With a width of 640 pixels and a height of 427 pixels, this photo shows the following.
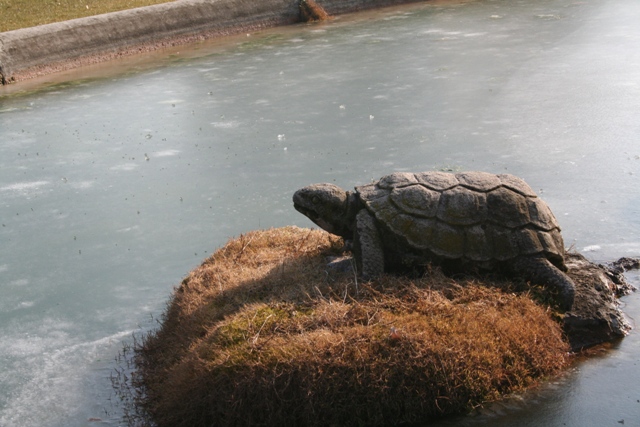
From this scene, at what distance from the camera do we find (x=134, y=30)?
19938 mm

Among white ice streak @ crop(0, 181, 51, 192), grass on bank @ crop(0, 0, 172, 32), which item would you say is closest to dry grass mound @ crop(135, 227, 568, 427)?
white ice streak @ crop(0, 181, 51, 192)

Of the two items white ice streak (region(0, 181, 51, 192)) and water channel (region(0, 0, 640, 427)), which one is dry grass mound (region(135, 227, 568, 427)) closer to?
water channel (region(0, 0, 640, 427))

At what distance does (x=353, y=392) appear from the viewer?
5.21 metres

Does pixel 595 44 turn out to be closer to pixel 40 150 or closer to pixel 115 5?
pixel 40 150

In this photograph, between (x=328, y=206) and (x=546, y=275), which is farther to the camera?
(x=328, y=206)

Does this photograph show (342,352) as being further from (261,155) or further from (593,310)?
(261,155)

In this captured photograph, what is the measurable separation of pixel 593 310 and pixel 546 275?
46 cm

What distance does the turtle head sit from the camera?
6.69 metres

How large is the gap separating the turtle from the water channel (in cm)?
90

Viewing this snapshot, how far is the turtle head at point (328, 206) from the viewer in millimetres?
6688

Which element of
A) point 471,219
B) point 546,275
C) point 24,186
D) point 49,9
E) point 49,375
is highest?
point 49,9

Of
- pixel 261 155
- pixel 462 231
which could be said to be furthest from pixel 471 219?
pixel 261 155

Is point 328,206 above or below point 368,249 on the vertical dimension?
above

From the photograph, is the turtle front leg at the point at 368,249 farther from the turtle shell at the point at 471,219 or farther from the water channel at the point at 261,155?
the water channel at the point at 261,155
